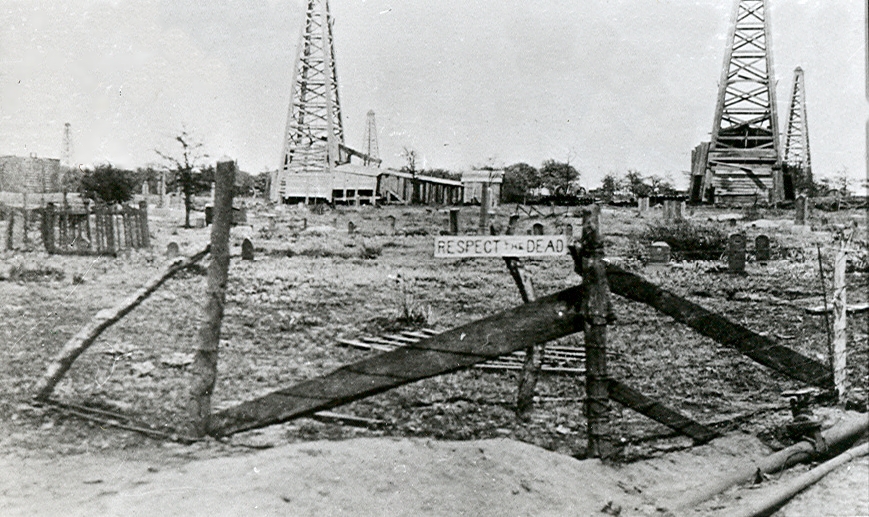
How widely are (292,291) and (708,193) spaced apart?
475cm

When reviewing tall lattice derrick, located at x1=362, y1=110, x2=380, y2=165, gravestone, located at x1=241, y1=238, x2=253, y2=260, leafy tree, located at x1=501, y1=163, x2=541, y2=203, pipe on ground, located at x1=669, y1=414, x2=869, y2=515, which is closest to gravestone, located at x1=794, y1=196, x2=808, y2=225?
pipe on ground, located at x1=669, y1=414, x2=869, y2=515

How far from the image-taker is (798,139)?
24.0 ft

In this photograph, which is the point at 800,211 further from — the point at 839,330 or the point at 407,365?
the point at 407,365

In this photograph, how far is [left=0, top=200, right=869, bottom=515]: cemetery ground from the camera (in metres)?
3.77

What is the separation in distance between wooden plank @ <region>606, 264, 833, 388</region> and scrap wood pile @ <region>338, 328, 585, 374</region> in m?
1.34

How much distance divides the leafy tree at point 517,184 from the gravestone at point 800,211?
9.70ft

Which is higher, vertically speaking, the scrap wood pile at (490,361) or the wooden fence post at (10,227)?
the wooden fence post at (10,227)

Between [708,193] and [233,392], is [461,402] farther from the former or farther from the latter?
[708,193]

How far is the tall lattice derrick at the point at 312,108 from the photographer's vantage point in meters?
5.29

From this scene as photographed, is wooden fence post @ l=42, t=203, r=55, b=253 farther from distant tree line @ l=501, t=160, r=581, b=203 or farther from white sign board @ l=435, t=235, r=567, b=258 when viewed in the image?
distant tree line @ l=501, t=160, r=581, b=203

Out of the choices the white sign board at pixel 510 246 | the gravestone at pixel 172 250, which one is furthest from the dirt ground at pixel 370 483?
the gravestone at pixel 172 250

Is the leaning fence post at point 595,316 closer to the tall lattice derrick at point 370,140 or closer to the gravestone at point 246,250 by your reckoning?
the tall lattice derrick at point 370,140

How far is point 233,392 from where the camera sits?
502cm

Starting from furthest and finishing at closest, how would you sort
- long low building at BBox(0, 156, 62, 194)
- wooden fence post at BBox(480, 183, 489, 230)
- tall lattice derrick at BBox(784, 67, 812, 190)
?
tall lattice derrick at BBox(784, 67, 812, 190), wooden fence post at BBox(480, 183, 489, 230), long low building at BBox(0, 156, 62, 194)
